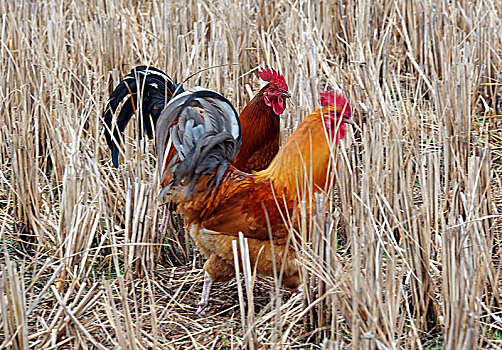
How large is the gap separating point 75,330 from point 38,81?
2.12 metres

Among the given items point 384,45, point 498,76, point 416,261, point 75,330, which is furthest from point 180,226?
point 498,76

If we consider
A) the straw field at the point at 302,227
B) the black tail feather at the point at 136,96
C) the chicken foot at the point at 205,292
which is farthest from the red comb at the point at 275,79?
the chicken foot at the point at 205,292

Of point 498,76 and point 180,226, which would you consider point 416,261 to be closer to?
point 180,226

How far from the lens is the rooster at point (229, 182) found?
2.56m

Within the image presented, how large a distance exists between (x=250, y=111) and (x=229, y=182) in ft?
2.58

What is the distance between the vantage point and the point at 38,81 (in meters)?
3.91

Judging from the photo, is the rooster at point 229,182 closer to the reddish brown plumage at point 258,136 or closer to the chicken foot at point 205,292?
the chicken foot at point 205,292

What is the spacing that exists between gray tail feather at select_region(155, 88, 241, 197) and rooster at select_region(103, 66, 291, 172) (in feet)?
1.79

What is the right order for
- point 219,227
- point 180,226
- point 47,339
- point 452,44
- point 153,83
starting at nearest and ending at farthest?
point 47,339 < point 219,227 < point 180,226 < point 153,83 < point 452,44

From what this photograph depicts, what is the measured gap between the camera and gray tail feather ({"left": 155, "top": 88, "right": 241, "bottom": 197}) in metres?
2.57

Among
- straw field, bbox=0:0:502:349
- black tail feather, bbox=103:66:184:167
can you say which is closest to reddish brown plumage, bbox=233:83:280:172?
straw field, bbox=0:0:502:349

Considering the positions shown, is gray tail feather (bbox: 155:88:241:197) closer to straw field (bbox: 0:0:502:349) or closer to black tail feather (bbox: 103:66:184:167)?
straw field (bbox: 0:0:502:349)

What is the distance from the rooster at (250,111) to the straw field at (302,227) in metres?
0.13

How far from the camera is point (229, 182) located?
2.62m
